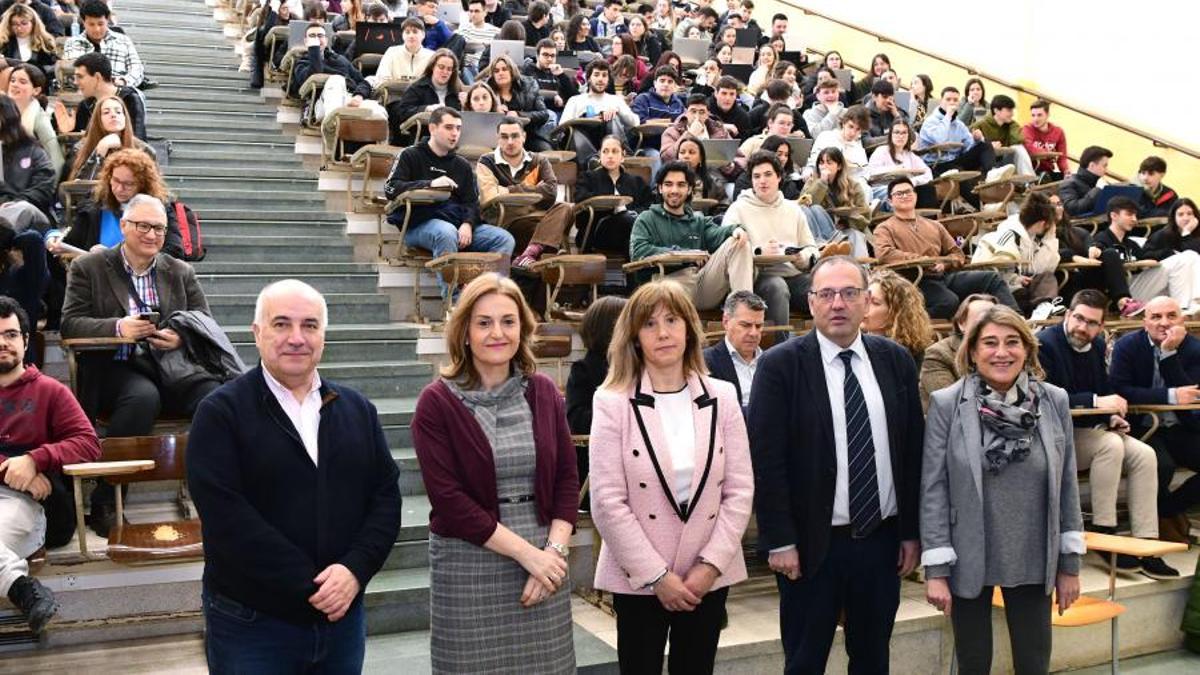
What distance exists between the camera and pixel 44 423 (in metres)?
3.63

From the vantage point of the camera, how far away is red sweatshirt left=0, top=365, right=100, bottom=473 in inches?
141

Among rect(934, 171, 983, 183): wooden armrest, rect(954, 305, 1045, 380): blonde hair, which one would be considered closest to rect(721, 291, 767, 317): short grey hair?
rect(954, 305, 1045, 380): blonde hair

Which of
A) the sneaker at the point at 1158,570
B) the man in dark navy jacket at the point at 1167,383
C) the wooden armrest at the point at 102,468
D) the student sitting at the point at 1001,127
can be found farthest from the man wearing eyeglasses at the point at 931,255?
the wooden armrest at the point at 102,468

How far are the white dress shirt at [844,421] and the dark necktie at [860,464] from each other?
0.03ft

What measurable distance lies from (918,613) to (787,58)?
27.7 ft

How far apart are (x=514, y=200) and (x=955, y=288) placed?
238 cm

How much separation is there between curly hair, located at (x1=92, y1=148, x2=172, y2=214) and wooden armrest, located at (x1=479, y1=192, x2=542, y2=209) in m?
1.67

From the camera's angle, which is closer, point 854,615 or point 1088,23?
point 854,615

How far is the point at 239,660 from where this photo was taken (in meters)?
Answer: 2.38

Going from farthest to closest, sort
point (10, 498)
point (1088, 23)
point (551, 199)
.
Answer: point (1088, 23)
point (551, 199)
point (10, 498)

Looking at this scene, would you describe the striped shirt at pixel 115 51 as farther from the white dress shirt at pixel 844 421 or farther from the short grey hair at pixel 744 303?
the white dress shirt at pixel 844 421

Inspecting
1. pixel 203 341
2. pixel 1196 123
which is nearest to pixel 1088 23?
pixel 1196 123

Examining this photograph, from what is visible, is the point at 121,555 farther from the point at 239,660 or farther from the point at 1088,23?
the point at 1088,23

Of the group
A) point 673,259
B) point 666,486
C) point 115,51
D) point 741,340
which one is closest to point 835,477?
point 666,486
